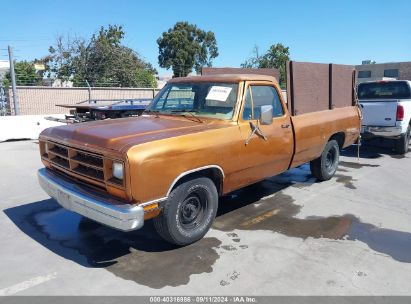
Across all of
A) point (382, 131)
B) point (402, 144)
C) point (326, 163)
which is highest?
point (382, 131)

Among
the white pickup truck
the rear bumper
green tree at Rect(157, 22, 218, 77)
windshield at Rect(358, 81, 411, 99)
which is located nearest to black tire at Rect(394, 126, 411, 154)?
the white pickup truck

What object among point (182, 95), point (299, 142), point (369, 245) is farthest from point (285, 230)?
point (182, 95)

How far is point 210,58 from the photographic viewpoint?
65.2 meters

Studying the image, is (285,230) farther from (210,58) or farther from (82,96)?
(210,58)

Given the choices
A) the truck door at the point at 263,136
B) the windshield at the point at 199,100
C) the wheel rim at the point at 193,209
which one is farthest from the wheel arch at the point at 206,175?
the windshield at the point at 199,100

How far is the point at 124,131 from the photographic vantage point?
416cm

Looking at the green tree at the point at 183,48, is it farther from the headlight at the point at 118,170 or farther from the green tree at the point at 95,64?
the headlight at the point at 118,170

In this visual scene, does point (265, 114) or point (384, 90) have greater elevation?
point (384, 90)

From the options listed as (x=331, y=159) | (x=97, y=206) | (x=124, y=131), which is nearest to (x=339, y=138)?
(x=331, y=159)

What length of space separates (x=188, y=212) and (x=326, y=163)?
385cm

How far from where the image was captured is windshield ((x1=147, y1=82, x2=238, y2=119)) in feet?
15.9

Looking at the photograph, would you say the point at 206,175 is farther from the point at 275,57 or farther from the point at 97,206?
the point at 275,57

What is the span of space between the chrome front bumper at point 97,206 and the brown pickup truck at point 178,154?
0.01 metres

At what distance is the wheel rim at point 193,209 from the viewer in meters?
4.25
